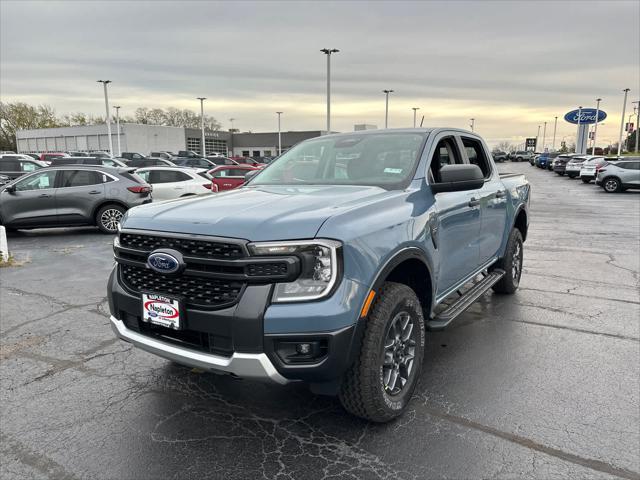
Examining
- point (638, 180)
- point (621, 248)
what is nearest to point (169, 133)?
point (638, 180)

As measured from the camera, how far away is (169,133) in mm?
88688

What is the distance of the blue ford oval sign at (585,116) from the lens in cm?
5853

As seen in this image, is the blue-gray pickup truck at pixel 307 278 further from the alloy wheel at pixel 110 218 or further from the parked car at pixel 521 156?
the parked car at pixel 521 156

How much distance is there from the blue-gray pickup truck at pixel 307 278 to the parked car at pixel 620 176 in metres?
24.4

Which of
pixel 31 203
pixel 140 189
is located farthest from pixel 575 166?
pixel 31 203

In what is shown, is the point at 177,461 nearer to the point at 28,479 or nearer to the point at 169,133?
the point at 28,479

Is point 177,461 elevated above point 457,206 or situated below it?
below

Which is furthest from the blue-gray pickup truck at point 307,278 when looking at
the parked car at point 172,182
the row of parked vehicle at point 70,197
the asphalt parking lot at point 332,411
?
the parked car at point 172,182

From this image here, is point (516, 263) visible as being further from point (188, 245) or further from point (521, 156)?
point (521, 156)

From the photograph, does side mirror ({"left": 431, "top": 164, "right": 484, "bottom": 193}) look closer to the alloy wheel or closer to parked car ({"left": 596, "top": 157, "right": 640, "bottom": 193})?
the alloy wheel

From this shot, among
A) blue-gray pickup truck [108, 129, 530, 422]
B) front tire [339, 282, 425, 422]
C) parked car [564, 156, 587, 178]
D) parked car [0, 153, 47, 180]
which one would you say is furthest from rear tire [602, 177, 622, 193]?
parked car [0, 153, 47, 180]

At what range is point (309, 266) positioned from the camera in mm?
2576

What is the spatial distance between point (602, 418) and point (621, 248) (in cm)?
756

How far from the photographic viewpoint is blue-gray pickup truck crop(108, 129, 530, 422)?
8.40ft
